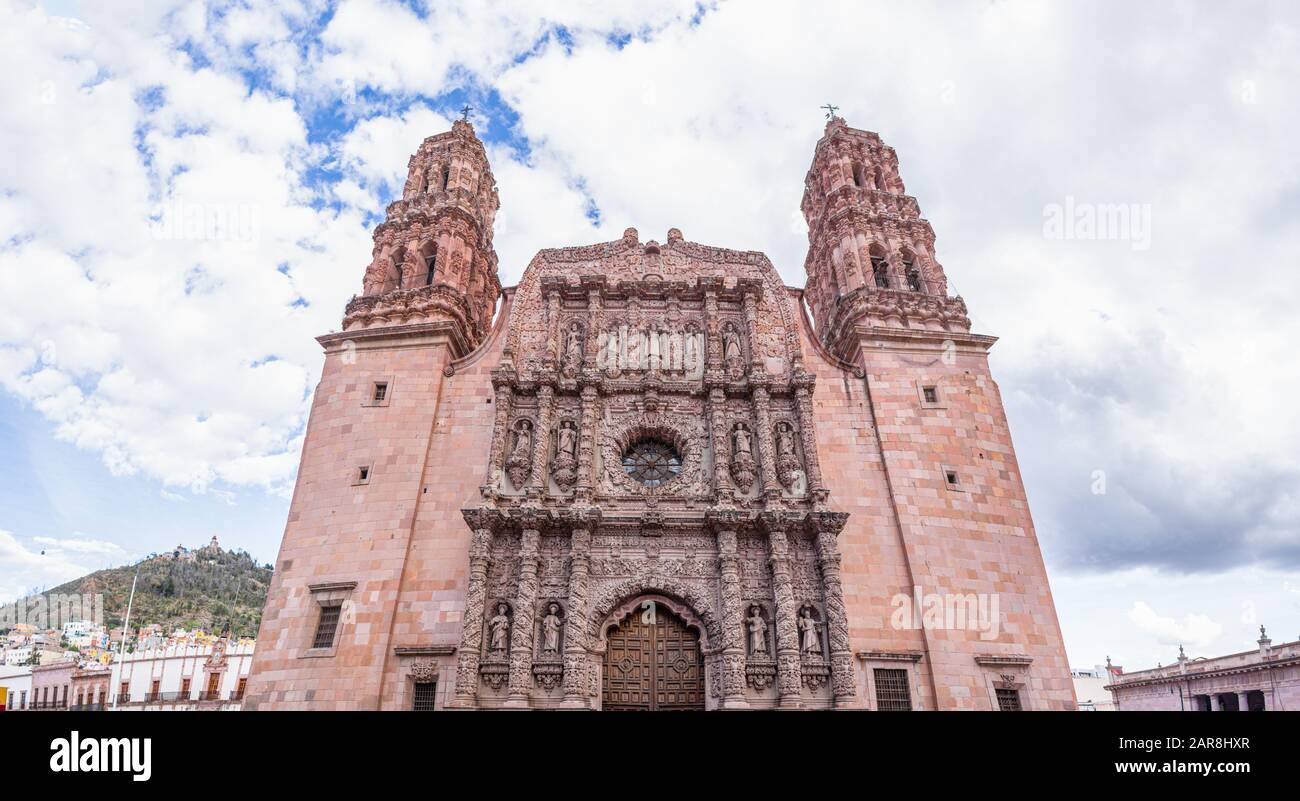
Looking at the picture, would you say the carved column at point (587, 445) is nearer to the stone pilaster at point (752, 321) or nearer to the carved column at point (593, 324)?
the carved column at point (593, 324)

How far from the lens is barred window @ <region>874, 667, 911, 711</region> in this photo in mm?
18641

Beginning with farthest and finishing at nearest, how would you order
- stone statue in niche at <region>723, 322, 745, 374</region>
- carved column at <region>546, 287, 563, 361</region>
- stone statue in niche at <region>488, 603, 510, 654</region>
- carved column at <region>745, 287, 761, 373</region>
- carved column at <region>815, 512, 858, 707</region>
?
carved column at <region>745, 287, 761, 373</region> < carved column at <region>546, 287, 563, 361</region> < stone statue in niche at <region>723, 322, 745, 374</region> < stone statue in niche at <region>488, 603, 510, 654</region> < carved column at <region>815, 512, 858, 707</region>

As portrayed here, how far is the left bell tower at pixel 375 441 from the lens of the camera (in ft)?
61.4

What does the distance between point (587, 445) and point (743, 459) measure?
4.85 m

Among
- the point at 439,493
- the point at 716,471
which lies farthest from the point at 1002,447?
the point at 439,493

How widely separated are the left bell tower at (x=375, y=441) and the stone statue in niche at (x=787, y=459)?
11.2 meters

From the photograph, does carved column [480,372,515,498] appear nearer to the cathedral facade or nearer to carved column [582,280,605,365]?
the cathedral facade

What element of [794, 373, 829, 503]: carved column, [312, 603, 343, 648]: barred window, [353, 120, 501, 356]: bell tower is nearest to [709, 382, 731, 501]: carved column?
[794, 373, 829, 503]: carved column

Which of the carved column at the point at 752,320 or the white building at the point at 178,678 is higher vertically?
the carved column at the point at 752,320

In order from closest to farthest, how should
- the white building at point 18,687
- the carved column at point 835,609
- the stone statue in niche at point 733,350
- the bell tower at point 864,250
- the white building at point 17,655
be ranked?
1. the carved column at point 835,609
2. the stone statue in niche at point 733,350
3. the bell tower at point 864,250
4. the white building at point 18,687
5. the white building at point 17,655

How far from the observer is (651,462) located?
863 inches

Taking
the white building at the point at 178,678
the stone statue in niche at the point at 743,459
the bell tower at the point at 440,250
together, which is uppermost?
the bell tower at the point at 440,250

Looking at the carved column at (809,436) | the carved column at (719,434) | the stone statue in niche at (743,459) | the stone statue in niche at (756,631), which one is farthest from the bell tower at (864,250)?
the stone statue in niche at (756,631)

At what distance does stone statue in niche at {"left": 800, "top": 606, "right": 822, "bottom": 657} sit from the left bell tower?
11442 millimetres
